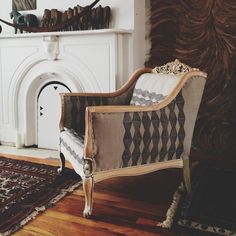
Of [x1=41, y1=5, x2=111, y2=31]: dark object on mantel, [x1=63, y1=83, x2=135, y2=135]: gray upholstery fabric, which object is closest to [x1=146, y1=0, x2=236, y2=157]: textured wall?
[x1=41, y1=5, x2=111, y2=31]: dark object on mantel

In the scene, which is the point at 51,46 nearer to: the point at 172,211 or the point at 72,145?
the point at 72,145

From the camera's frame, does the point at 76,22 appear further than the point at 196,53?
Yes

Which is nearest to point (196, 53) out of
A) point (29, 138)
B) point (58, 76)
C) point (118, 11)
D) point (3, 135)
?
point (118, 11)

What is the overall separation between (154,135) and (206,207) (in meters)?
0.56

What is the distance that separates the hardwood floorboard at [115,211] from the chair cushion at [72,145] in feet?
0.97

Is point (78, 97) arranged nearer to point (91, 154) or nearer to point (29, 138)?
point (91, 154)

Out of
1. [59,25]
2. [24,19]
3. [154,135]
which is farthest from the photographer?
[24,19]

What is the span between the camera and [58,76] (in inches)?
127

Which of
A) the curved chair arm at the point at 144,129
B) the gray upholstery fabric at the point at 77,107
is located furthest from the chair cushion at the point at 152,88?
the gray upholstery fabric at the point at 77,107

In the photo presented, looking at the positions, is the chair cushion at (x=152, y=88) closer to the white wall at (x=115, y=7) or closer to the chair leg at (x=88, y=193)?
the white wall at (x=115, y=7)

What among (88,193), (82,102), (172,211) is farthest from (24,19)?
(172,211)

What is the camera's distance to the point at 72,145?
2139 mm

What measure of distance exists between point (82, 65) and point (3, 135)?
1.28 metres

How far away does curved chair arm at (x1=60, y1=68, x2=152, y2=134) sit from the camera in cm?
247
